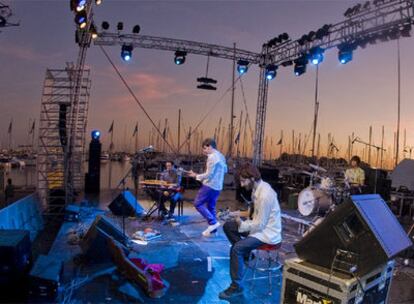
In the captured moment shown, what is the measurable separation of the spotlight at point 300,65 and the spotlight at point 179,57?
370 centimetres

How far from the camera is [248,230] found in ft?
14.0

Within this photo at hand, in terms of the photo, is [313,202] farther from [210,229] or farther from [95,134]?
[95,134]

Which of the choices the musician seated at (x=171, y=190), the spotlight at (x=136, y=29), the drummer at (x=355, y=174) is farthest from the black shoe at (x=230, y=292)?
the spotlight at (x=136, y=29)

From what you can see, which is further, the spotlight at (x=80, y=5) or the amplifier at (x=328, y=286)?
the spotlight at (x=80, y=5)

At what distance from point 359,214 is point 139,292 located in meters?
2.53

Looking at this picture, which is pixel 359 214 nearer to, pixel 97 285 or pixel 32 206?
pixel 97 285

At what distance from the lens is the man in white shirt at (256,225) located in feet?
13.5

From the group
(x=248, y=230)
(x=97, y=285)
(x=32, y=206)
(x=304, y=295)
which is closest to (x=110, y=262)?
(x=97, y=285)

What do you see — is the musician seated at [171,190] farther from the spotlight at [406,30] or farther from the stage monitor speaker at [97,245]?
the spotlight at [406,30]

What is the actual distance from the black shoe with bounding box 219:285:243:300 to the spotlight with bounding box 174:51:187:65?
9.60 metres

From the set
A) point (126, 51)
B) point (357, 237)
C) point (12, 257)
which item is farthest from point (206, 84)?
point (357, 237)

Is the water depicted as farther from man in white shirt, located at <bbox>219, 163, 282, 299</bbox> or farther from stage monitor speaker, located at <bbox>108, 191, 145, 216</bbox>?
man in white shirt, located at <bbox>219, 163, 282, 299</bbox>

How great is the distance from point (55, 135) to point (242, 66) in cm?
670

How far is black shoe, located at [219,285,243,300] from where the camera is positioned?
13.8ft
